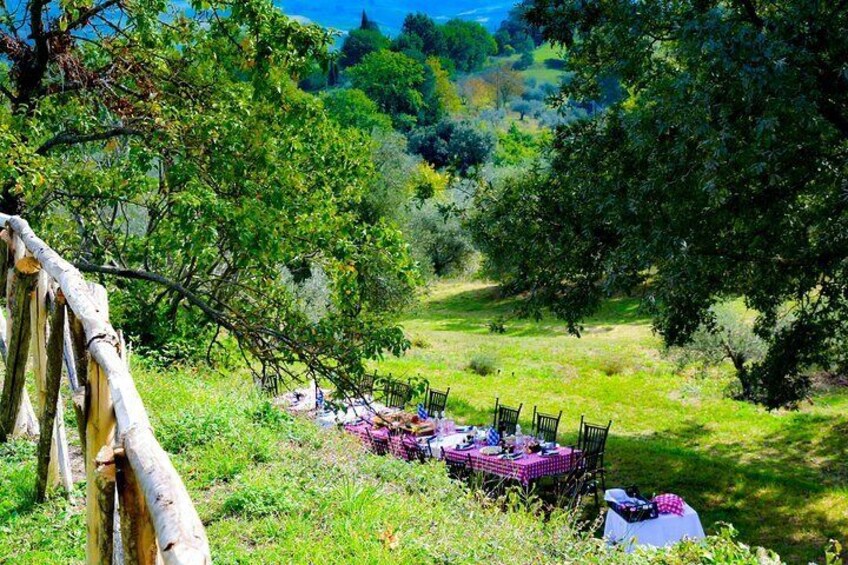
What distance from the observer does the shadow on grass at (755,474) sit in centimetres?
1255

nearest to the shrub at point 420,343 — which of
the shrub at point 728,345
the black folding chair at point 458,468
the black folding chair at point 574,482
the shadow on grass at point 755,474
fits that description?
the shadow on grass at point 755,474

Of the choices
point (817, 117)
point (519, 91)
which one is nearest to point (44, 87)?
point (817, 117)

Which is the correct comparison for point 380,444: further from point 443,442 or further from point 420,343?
point 420,343

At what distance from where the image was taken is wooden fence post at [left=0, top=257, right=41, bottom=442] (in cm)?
555

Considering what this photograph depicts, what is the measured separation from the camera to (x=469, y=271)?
157 feet

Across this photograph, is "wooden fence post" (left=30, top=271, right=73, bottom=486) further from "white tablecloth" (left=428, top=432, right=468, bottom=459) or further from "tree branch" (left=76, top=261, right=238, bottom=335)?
"white tablecloth" (left=428, top=432, right=468, bottom=459)

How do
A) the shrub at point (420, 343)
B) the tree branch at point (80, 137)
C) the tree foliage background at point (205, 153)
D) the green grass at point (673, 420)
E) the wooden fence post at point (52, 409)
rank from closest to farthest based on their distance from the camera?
1. the wooden fence post at point (52, 409)
2. the tree foliage background at point (205, 153)
3. the tree branch at point (80, 137)
4. the green grass at point (673, 420)
5. the shrub at point (420, 343)

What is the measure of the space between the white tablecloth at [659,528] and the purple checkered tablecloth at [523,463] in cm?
157

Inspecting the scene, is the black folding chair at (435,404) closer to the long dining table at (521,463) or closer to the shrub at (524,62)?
the long dining table at (521,463)

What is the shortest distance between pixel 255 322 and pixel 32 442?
9.48 ft

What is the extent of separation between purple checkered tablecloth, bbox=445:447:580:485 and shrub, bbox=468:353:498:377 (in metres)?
13.3

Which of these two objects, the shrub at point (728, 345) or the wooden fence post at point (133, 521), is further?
the shrub at point (728, 345)

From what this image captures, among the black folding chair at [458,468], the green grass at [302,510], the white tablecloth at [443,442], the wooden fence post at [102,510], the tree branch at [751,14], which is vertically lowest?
the black folding chair at [458,468]

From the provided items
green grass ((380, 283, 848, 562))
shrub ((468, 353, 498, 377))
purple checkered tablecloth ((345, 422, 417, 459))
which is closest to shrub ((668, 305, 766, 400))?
green grass ((380, 283, 848, 562))
